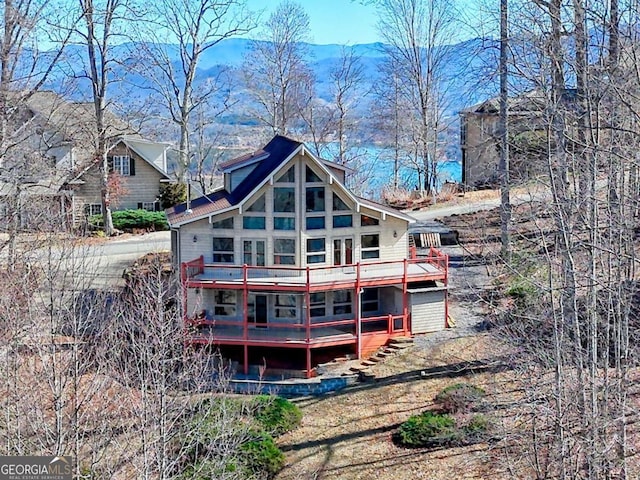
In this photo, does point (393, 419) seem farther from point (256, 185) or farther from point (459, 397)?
point (256, 185)

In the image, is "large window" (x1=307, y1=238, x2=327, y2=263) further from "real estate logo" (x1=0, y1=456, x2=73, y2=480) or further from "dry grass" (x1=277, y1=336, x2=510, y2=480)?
"real estate logo" (x1=0, y1=456, x2=73, y2=480)

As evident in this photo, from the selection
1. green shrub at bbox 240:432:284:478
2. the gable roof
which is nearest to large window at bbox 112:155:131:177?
the gable roof

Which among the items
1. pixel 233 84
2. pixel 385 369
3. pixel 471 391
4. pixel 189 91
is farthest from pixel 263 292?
pixel 233 84

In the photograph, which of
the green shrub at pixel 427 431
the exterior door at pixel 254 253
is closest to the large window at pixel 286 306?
the exterior door at pixel 254 253

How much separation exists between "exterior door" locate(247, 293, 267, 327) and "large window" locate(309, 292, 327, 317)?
1589 millimetres

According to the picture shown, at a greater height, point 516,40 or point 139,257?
point 516,40

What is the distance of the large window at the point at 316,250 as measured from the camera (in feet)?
79.6

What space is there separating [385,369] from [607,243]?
32.3ft

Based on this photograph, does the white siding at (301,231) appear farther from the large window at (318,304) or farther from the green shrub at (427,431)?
the green shrub at (427,431)

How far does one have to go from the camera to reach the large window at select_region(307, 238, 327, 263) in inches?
955

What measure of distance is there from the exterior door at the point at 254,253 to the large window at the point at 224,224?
75 centimetres

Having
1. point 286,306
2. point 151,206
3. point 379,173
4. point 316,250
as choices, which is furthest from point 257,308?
point 379,173

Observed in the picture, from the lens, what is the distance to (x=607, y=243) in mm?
13031

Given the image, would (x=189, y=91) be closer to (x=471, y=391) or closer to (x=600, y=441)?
(x=471, y=391)
